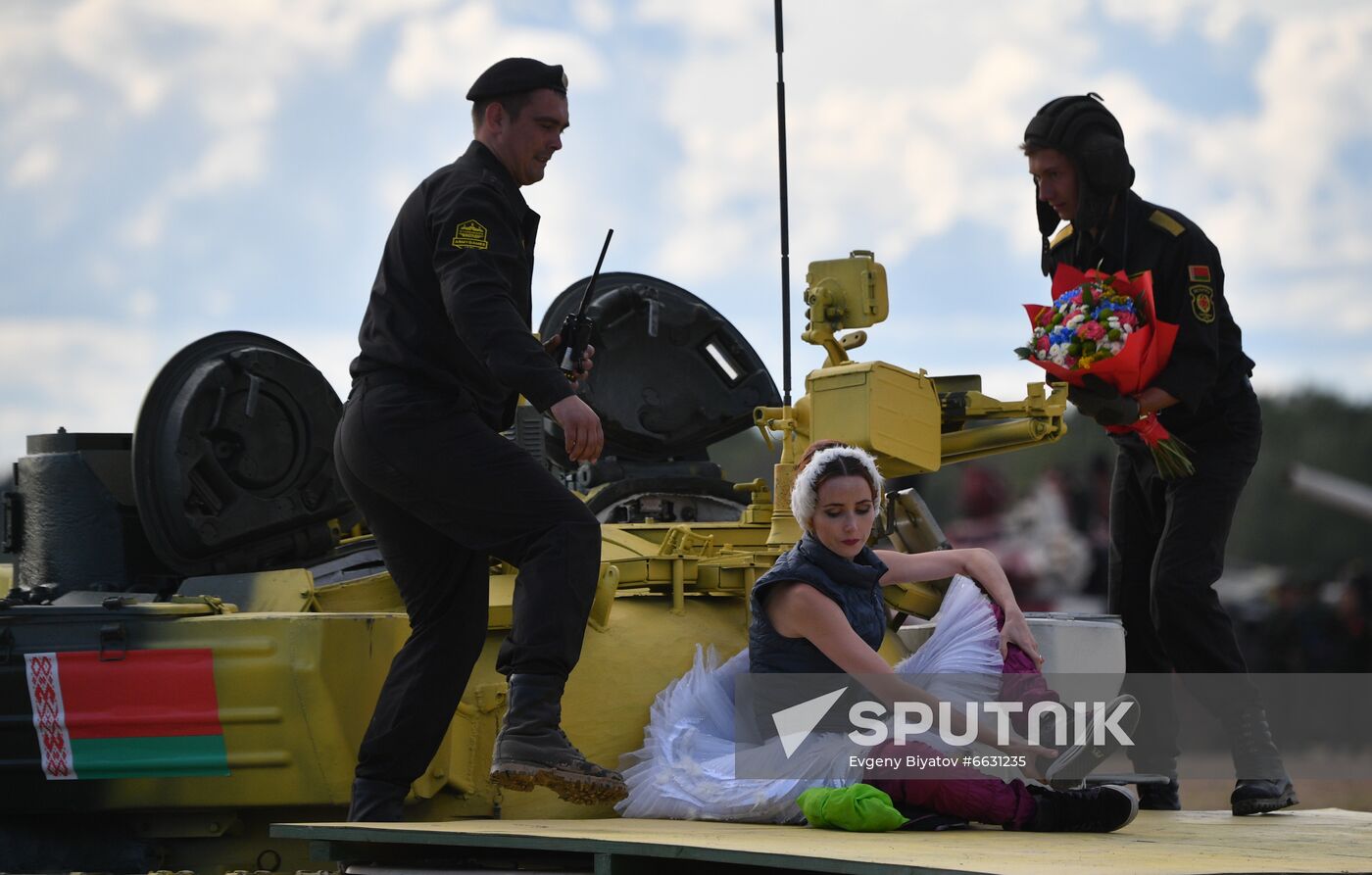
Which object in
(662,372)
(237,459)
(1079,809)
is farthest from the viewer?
(662,372)

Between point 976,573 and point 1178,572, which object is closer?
point 976,573

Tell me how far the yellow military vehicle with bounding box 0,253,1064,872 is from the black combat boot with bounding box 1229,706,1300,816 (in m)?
1.00

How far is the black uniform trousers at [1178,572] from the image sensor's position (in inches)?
228

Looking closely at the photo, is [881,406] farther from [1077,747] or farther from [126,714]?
[126,714]

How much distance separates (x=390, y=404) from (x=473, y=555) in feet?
1.45

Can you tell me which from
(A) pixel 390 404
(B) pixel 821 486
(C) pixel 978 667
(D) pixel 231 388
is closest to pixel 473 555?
(A) pixel 390 404

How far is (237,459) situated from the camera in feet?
21.4

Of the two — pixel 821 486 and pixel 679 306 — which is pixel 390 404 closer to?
pixel 821 486

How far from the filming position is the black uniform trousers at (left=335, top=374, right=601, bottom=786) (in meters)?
4.73

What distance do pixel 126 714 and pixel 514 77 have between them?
1862mm

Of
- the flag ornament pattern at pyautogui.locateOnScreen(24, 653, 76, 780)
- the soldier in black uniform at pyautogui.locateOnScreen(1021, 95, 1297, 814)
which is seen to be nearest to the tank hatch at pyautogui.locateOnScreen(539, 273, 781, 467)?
the soldier in black uniform at pyautogui.locateOnScreen(1021, 95, 1297, 814)

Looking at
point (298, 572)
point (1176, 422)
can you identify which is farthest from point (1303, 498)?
point (298, 572)

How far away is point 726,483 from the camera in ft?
23.9

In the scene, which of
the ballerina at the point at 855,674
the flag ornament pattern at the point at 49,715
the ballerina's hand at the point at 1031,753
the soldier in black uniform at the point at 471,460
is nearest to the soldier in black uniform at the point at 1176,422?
the ballerina at the point at 855,674
